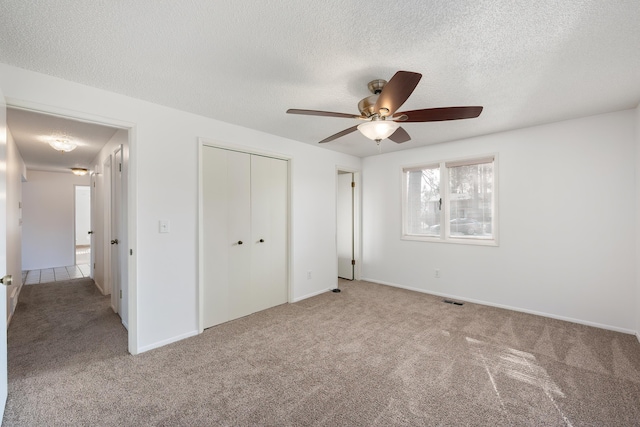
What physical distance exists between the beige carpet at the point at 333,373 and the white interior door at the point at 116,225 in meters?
0.33

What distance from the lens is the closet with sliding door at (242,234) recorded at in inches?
123

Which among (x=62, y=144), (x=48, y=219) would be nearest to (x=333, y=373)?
(x=62, y=144)

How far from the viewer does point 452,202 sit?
4.20 meters

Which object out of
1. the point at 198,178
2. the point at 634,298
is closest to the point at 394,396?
the point at 198,178

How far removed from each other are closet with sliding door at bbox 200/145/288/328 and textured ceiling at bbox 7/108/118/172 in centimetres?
136

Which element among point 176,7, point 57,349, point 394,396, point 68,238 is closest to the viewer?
point 176,7

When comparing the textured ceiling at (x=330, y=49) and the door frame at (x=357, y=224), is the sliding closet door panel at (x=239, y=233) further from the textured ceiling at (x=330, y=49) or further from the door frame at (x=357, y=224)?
the door frame at (x=357, y=224)

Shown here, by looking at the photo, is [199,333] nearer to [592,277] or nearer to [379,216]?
[379,216]

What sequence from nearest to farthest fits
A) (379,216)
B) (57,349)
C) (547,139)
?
(57,349) < (547,139) < (379,216)

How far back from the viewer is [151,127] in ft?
8.74

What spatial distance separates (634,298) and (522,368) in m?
1.79

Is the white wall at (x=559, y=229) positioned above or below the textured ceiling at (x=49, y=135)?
below

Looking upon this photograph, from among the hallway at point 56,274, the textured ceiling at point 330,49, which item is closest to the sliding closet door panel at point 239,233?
the textured ceiling at point 330,49

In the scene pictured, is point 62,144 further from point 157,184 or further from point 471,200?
point 471,200
